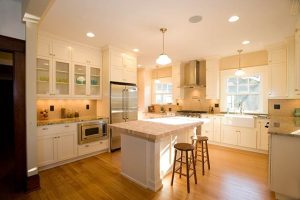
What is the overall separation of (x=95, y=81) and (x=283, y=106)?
16.8 feet

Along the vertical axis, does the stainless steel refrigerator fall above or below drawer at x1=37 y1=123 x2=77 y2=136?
above

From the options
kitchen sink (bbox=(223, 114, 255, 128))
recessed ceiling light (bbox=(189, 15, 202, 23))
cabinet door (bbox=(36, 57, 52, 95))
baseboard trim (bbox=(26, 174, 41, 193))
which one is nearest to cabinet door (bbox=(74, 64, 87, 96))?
cabinet door (bbox=(36, 57, 52, 95))

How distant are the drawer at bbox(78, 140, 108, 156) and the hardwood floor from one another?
0.85 feet

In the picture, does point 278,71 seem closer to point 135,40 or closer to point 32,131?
point 135,40

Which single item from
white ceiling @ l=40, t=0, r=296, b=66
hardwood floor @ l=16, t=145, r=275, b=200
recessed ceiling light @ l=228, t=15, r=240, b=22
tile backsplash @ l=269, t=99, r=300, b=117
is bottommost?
hardwood floor @ l=16, t=145, r=275, b=200

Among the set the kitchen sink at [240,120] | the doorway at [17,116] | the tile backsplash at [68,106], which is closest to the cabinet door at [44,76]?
the tile backsplash at [68,106]

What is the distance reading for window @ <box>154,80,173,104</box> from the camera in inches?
256

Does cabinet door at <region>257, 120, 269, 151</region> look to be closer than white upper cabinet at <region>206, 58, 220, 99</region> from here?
Yes

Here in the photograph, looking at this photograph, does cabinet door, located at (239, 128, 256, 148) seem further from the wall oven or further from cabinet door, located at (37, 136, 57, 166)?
cabinet door, located at (37, 136, 57, 166)

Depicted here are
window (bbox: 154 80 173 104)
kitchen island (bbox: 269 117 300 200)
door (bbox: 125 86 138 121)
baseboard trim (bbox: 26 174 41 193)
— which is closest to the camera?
kitchen island (bbox: 269 117 300 200)

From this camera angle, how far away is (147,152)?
2.29 meters

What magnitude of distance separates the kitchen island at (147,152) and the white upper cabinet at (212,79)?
2.52 m

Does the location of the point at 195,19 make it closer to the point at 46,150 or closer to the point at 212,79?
the point at 212,79

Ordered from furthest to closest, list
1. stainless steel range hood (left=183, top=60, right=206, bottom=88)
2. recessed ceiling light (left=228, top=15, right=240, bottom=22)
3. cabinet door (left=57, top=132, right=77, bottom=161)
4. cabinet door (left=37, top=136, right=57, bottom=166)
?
stainless steel range hood (left=183, top=60, right=206, bottom=88)
cabinet door (left=57, top=132, right=77, bottom=161)
cabinet door (left=37, top=136, right=57, bottom=166)
recessed ceiling light (left=228, top=15, right=240, bottom=22)
